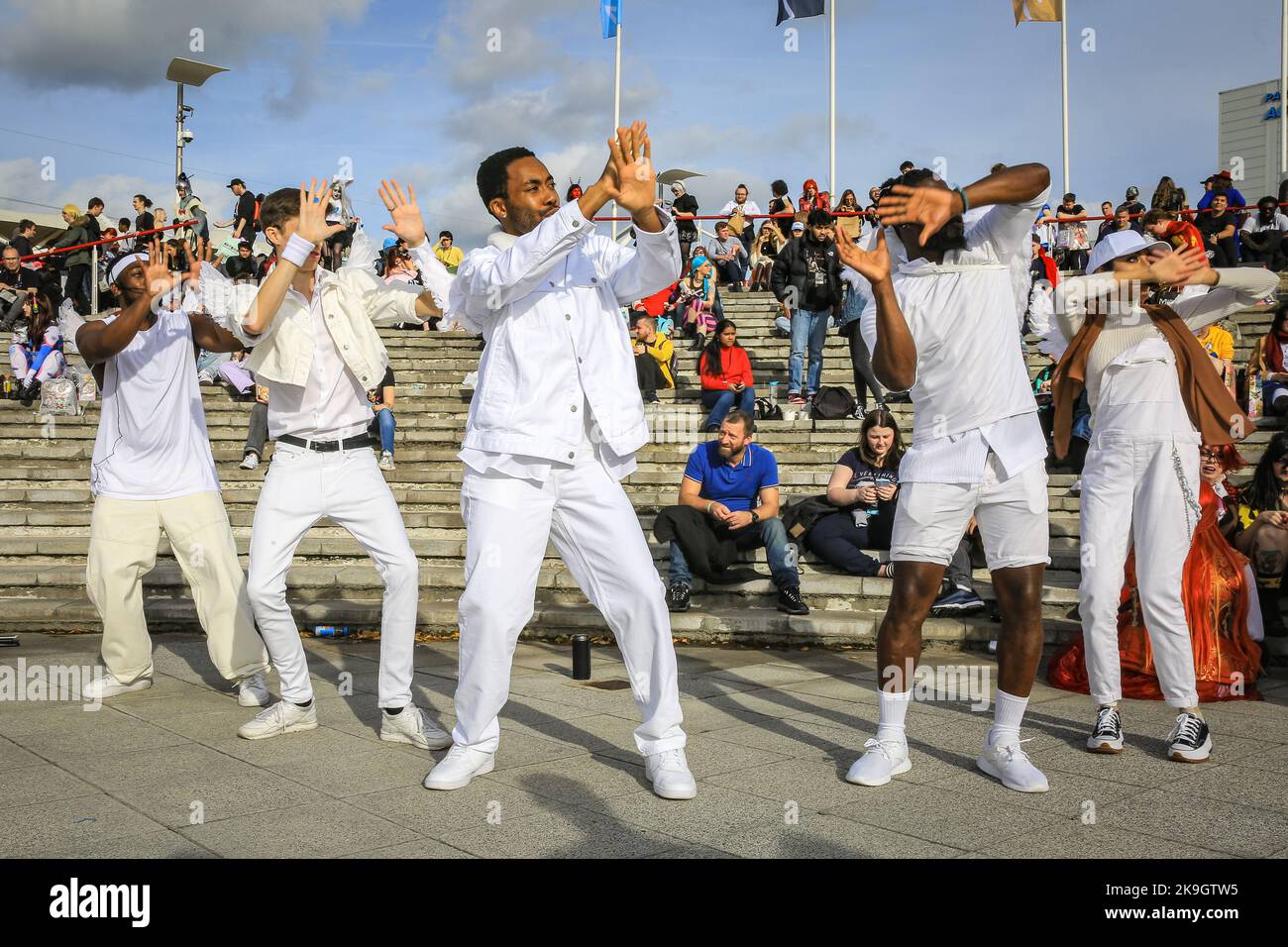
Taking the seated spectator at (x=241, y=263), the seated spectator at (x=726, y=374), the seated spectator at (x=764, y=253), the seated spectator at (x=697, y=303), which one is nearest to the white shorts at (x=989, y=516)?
the seated spectator at (x=726, y=374)

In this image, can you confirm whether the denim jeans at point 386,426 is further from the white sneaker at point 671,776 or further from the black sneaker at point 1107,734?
the black sneaker at point 1107,734

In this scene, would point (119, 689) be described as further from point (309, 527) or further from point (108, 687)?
point (309, 527)

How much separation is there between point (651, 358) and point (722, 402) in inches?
72.2

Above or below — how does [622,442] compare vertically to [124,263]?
below

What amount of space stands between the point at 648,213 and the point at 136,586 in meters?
3.91

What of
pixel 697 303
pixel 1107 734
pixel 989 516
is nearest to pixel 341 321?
pixel 989 516

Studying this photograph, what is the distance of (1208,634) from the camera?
593cm

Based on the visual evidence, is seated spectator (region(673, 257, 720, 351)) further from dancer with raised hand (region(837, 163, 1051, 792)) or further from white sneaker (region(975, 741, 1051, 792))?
white sneaker (region(975, 741, 1051, 792))

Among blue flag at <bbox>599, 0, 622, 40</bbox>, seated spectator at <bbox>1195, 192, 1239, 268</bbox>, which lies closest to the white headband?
seated spectator at <bbox>1195, 192, 1239, 268</bbox>

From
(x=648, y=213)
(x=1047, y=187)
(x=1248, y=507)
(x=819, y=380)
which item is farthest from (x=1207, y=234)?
(x=648, y=213)

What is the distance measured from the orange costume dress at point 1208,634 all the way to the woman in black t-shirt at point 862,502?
2.51 meters

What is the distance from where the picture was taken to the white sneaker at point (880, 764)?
421 centimetres

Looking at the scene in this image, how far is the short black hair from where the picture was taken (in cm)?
416

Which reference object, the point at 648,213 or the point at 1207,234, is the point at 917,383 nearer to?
the point at 648,213
